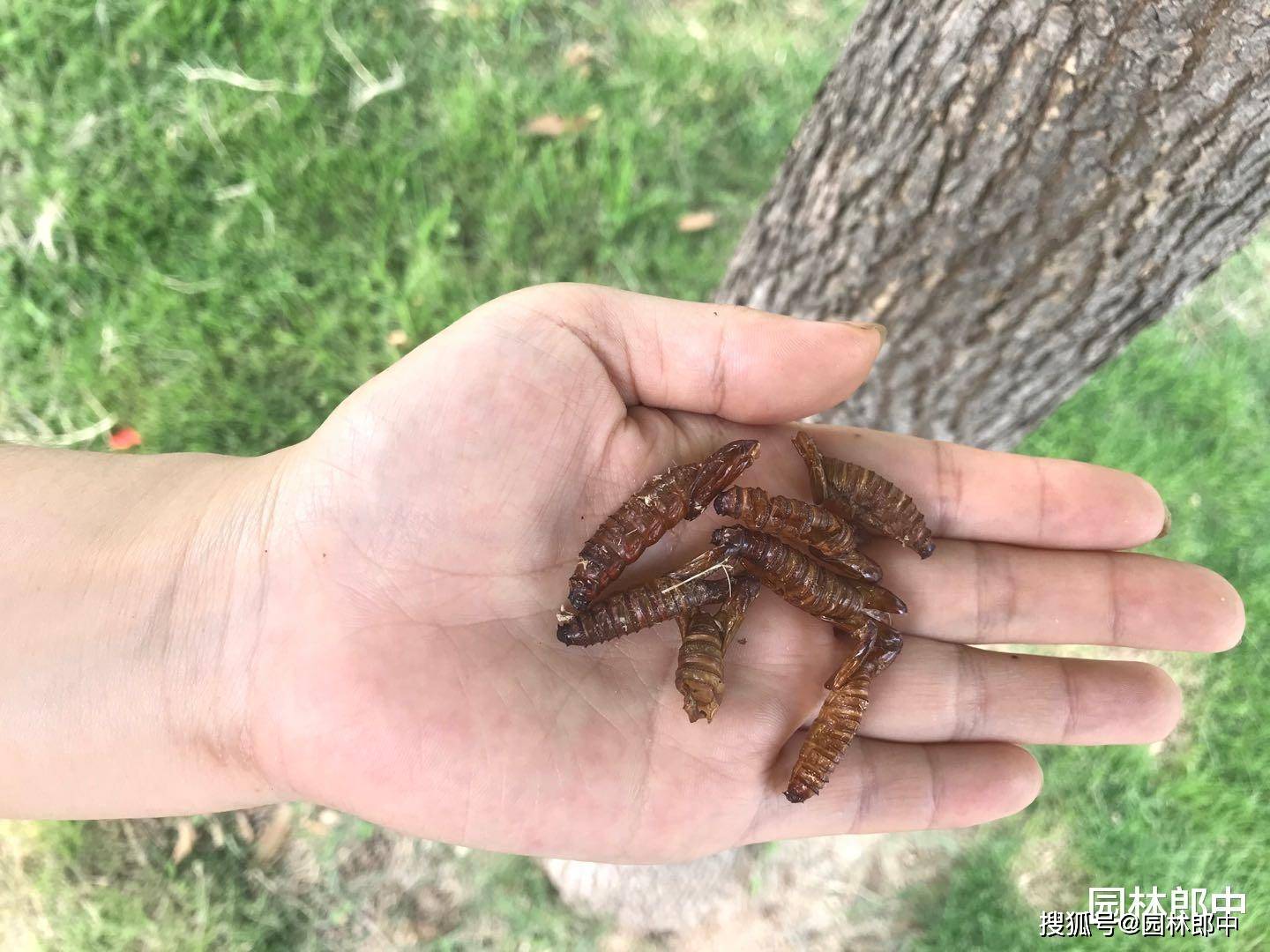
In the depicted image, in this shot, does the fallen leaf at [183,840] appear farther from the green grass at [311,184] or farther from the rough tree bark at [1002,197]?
the green grass at [311,184]

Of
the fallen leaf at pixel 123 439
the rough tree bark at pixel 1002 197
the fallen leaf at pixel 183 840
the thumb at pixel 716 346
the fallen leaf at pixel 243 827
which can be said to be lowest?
the fallen leaf at pixel 183 840

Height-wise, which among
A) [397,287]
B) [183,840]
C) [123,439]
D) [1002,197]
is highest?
[1002,197]

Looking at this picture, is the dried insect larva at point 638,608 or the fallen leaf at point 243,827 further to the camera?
the fallen leaf at point 243,827

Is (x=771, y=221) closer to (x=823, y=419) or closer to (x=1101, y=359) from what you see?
(x=823, y=419)

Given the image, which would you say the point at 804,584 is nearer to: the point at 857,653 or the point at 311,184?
the point at 857,653

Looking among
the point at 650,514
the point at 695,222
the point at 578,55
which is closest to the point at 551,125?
the point at 578,55

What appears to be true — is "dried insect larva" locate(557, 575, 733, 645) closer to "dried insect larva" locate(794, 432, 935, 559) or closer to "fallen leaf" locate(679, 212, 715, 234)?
"dried insect larva" locate(794, 432, 935, 559)

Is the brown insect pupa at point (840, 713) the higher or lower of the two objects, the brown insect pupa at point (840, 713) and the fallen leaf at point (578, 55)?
the lower

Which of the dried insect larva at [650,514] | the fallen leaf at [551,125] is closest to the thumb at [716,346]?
the dried insect larva at [650,514]
